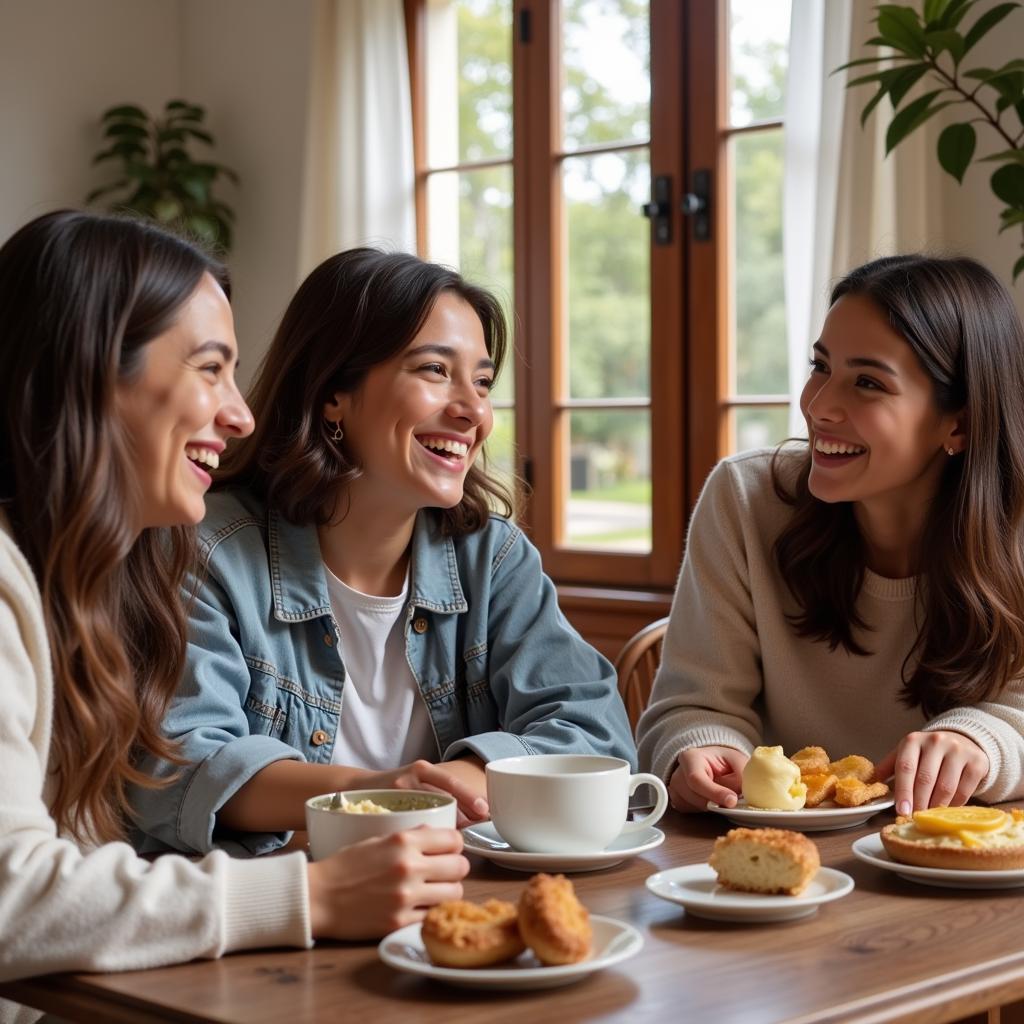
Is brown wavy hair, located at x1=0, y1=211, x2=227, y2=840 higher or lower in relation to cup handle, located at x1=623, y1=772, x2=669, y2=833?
higher

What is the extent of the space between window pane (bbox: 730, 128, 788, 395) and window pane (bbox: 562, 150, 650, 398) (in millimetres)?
264

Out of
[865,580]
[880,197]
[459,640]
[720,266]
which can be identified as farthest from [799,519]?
[720,266]

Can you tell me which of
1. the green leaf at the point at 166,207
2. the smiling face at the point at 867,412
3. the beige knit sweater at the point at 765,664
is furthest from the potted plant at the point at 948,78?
the green leaf at the point at 166,207

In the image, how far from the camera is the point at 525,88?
423 centimetres

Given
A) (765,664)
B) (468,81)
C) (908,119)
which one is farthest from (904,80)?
(468,81)

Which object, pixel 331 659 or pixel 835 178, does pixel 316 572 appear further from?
pixel 835 178

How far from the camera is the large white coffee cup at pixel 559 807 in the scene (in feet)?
4.18

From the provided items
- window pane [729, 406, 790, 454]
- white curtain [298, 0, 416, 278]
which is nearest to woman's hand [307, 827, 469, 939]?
window pane [729, 406, 790, 454]

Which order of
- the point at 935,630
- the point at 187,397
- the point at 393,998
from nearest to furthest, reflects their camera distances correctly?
the point at 393,998
the point at 187,397
the point at 935,630

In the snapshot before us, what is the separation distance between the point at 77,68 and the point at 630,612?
2705 millimetres

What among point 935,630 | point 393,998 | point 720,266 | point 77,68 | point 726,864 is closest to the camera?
point 393,998

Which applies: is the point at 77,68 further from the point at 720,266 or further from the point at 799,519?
the point at 799,519

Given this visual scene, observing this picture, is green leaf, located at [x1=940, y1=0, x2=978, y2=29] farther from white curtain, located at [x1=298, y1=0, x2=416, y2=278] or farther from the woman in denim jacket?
white curtain, located at [x1=298, y1=0, x2=416, y2=278]

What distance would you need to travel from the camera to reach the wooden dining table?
969 millimetres
